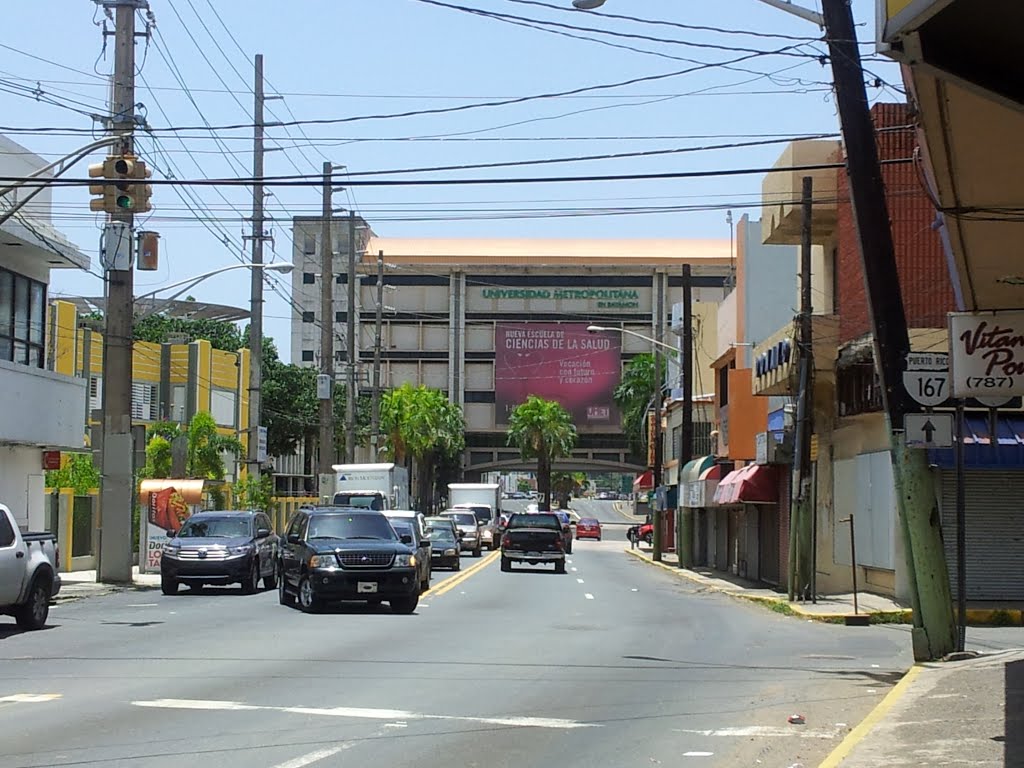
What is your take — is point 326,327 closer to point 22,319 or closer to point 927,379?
point 22,319

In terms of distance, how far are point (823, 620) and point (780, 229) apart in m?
11.9

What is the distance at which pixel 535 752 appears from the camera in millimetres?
10141

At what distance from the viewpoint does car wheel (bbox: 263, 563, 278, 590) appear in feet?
103

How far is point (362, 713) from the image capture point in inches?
465

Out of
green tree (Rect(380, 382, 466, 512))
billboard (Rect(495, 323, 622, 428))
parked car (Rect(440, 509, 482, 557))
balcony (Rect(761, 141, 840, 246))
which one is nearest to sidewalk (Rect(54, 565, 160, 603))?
balcony (Rect(761, 141, 840, 246))

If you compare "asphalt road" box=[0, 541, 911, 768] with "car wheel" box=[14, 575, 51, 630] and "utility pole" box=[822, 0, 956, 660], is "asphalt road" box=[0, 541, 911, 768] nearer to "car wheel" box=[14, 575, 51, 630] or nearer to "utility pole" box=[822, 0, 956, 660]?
"car wheel" box=[14, 575, 51, 630]

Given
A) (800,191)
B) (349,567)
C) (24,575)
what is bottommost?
(349,567)

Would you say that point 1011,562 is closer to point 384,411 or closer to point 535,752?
point 535,752

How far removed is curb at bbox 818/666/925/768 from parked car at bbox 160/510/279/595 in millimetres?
18028

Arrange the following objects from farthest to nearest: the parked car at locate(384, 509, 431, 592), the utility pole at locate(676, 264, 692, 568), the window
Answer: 1. the utility pole at locate(676, 264, 692, 568)
2. the window
3. the parked car at locate(384, 509, 431, 592)

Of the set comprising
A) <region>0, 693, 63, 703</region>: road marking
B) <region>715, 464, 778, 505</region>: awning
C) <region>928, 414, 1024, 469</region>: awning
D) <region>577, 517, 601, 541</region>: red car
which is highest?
<region>928, 414, 1024, 469</region>: awning

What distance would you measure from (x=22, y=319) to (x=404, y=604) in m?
14.7

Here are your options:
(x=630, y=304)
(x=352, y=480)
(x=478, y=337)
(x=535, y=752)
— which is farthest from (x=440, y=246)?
(x=535, y=752)

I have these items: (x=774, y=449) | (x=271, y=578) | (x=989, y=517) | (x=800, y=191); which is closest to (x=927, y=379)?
(x=989, y=517)
